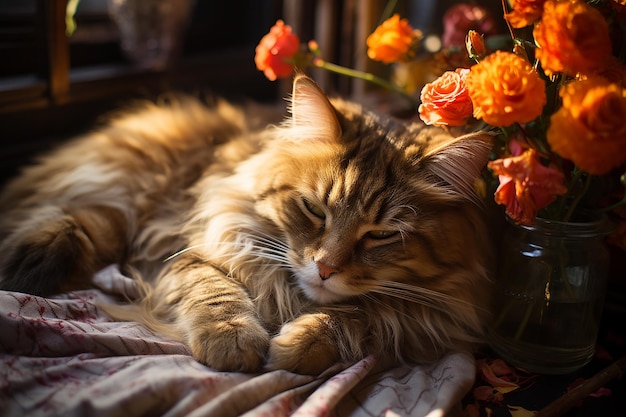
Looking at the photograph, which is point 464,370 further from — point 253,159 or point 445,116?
point 253,159

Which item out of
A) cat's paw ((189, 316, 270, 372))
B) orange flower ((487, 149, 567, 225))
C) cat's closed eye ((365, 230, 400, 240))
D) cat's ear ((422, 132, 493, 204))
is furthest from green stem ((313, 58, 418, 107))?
cat's paw ((189, 316, 270, 372))

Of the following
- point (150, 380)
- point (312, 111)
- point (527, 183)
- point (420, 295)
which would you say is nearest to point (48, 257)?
point (150, 380)

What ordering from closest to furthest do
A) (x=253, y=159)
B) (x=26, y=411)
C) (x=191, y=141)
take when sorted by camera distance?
1. (x=26, y=411)
2. (x=253, y=159)
3. (x=191, y=141)

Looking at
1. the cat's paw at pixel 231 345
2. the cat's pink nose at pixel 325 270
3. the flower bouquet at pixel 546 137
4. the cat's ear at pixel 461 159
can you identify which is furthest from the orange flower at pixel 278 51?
the cat's paw at pixel 231 345

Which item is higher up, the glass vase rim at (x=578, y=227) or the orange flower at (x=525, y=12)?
the orange flower at (x=525, y=12)

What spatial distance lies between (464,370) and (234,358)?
49cm

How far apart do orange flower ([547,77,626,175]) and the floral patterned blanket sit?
0.52 metres

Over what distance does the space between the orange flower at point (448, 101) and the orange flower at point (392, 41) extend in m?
0.31

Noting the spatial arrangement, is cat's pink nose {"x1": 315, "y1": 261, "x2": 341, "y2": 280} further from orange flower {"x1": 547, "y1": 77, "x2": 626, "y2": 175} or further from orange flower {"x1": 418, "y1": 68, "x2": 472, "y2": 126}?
orange flower {"x1": 547, "y1": 77, "x2": 626, "y2": 175}

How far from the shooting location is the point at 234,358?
48.6 inches

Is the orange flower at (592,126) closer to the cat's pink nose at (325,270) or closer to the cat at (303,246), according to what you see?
the cat at (303,246)

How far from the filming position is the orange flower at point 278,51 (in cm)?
163

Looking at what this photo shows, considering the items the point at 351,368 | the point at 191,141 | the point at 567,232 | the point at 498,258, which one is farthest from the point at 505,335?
the point at 191,141

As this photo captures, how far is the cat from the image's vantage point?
1.32 meters
